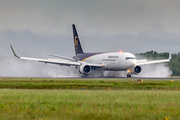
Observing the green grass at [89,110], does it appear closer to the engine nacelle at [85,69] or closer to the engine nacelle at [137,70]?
the engine nacelle at [85,69]

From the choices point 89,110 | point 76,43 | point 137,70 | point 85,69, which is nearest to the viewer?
point 89,110

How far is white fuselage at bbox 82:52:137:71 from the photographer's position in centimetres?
7931

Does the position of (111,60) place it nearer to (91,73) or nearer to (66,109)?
(91,73)

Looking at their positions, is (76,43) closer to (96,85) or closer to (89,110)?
(96,85)

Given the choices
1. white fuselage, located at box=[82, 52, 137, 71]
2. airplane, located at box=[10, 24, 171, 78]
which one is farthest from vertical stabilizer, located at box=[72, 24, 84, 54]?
white fuselage, located at box=[82, 52, 137, 71]

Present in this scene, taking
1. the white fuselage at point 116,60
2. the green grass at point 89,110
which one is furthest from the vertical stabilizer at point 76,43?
the green grass at point 89,110

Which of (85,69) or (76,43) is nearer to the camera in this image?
(85,69)

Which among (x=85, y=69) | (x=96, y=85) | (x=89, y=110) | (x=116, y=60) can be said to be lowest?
(x=89, y=110)

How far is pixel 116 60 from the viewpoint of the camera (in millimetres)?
81812

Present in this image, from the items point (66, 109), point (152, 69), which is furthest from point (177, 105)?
point (152, 69)

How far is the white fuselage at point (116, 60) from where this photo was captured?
79.3m

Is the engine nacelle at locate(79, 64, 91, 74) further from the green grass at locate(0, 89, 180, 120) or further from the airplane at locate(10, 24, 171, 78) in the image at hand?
the green grass at locate(0, 89, 180, 120)

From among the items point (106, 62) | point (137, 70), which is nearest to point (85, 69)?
point (106, 62)

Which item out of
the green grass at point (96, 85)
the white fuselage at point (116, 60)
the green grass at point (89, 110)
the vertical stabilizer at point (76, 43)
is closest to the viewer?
the green grass at point (89, 110)
